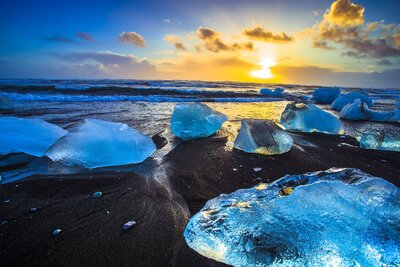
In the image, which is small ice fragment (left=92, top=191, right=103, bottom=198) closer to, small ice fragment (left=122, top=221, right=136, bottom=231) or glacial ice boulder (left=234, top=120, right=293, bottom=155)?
small ice fragment (left=122, top=221, right=136, bottom=231)

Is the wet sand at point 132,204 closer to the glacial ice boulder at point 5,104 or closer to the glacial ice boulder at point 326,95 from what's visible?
the glacial ice boulder at point 5,104

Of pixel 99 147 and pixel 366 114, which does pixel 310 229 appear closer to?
pixel 99 147

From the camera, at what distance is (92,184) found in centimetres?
206

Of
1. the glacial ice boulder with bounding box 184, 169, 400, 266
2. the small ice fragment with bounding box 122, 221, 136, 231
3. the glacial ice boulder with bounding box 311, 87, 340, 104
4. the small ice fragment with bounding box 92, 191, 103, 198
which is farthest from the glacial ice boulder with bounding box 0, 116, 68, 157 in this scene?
the glacial ice boulder with bounding box 311, 87, 340, 104

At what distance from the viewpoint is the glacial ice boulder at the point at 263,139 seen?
9.73ft

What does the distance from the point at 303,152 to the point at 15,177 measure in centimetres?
338

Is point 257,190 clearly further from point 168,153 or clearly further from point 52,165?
point 52,165

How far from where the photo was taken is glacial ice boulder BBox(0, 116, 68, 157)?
246 centimetres

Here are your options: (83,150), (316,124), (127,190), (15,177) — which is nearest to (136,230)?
(127,190)

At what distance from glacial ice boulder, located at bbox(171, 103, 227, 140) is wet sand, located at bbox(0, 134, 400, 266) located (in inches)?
25.8

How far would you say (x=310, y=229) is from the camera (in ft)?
3.67

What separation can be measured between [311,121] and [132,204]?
377cm

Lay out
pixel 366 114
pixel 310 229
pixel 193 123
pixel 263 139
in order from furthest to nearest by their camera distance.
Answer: pixel 366 114 < pixel 193 123 < pixel 263 139 < pixel 310 229

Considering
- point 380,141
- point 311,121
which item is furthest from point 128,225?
point 311,121
